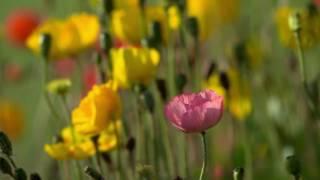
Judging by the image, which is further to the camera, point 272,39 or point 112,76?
point 272,39

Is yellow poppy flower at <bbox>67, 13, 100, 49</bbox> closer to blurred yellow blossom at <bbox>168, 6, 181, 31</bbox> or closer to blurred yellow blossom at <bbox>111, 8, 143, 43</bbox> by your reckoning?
blurred yellow blossom at <bbox>111, 8, 143, 43</bbox>

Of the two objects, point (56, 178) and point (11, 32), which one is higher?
point (11, 32)

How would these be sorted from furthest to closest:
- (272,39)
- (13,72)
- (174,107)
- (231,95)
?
(13,72)
(272,39)
(231,95)
(174,107)

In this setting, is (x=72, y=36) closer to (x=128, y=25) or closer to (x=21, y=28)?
(x=128, y=25)

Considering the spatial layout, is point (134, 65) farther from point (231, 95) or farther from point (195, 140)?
point (195, 140)

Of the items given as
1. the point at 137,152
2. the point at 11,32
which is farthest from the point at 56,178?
the point at 11,32

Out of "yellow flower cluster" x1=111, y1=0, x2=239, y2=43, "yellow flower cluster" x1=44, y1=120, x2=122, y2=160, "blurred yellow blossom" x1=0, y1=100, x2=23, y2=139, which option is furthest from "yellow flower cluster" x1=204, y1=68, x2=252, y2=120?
"blurred yellow blossom" x1=0, y1=100, x2=23, y2=139
